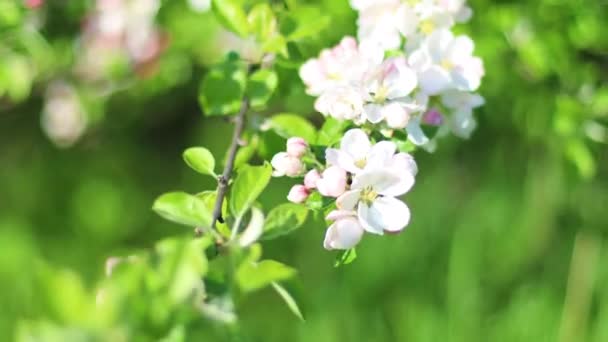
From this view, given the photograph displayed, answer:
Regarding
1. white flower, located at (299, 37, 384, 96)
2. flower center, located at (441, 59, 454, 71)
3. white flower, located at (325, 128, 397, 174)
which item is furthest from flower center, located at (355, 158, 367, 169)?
flower center, located at (441, 59, 454, 71)

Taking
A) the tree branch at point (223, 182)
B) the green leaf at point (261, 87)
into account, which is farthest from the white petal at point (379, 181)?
the green leaf at point (261, 87)

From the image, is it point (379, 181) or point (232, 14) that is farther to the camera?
point (232, 14)

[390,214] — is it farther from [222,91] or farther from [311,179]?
[222,91]

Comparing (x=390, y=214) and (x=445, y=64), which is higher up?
(x=445, y=64)

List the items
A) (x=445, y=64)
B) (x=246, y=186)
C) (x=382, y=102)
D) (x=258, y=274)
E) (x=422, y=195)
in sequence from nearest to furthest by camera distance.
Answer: (x=258, y=274)
(x=246, y=186)
(x=382, y=102)
(x=445, y=64)
(x=422, y=195)

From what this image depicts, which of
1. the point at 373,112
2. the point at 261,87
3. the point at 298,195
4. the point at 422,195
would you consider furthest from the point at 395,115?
the point at 422,195

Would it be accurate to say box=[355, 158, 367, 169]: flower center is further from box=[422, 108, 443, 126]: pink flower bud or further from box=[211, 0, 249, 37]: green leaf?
box=[211, 0, 249, 37]: green leaf

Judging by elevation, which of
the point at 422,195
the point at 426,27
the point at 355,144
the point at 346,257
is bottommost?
the point at 422,195

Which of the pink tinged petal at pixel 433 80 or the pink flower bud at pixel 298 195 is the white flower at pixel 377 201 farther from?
the pink tinged petal at pixel 433 80
